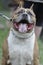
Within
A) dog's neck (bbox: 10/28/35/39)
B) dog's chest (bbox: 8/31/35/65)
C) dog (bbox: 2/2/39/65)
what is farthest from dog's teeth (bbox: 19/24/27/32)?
dog's chest (bbox: 8/31/35/65)

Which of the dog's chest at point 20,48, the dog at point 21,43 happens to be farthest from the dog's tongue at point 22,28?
the dog's chest at point 20,48

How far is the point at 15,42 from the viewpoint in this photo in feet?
21.0

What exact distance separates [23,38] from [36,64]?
1.77ft

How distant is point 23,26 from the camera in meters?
6.28

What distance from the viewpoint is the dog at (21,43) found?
6320mm

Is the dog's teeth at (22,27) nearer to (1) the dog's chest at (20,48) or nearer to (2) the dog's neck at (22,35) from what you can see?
(2) the dog's neck at (22,35)

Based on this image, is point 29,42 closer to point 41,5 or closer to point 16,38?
point 16,38

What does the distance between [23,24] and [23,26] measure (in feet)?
Answer: 0.15

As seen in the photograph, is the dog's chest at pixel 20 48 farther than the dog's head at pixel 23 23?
Yes

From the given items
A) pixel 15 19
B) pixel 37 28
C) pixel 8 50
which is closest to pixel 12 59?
pixel 8 50

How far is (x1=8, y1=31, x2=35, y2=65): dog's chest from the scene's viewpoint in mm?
6402

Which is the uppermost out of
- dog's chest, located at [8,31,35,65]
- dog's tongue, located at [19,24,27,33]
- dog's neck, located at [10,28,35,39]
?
dog's tongue, located at [19,24,27,33]

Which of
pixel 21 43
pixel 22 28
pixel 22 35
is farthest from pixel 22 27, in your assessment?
pixel 21 43

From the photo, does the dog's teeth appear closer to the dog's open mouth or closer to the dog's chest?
the dog's open mouth
